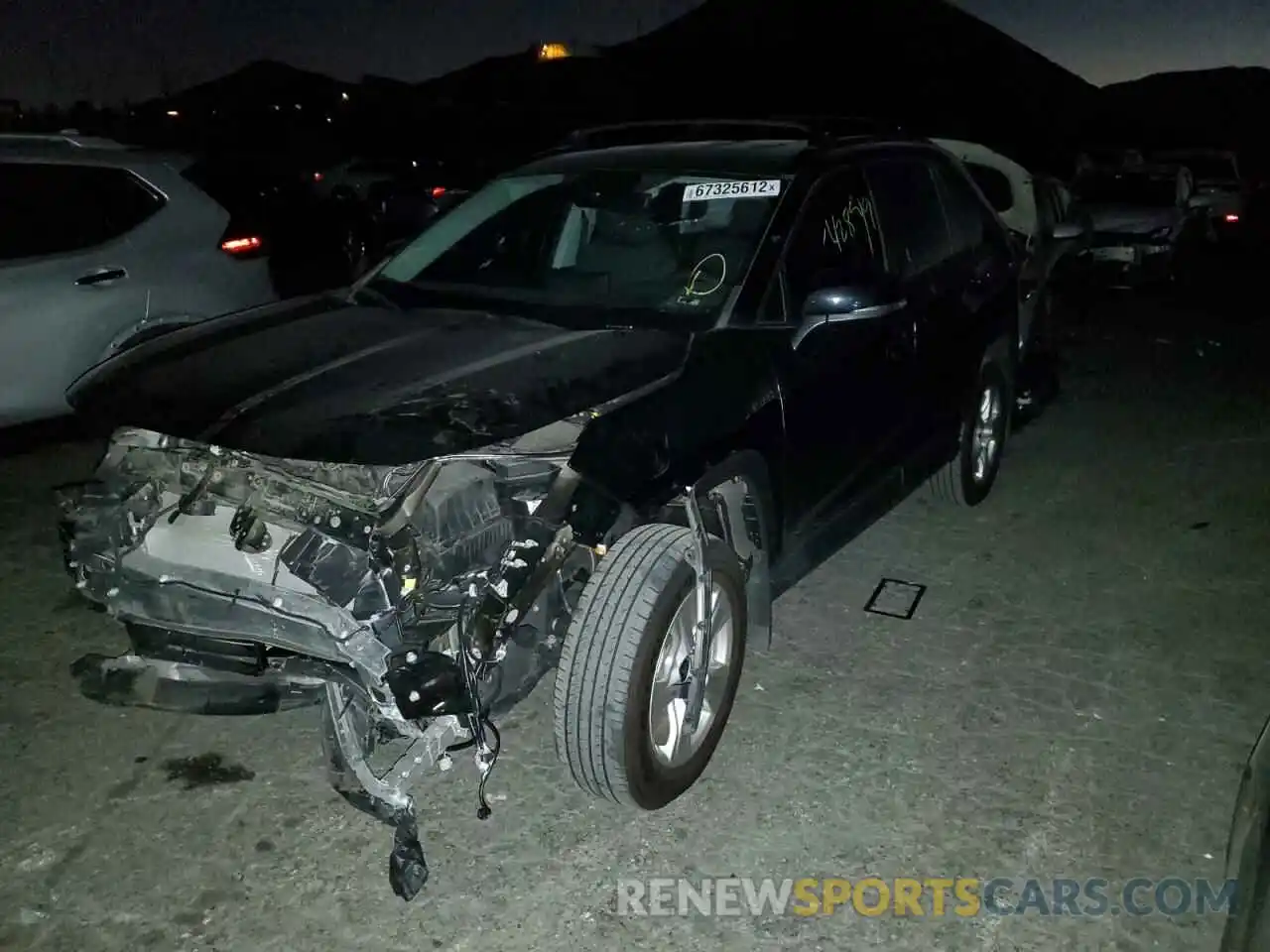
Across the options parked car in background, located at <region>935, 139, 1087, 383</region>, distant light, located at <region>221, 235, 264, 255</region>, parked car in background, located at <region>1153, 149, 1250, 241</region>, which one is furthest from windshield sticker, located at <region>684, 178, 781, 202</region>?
parked car in background, located at <region>1153, 149, 1250, 241</region>

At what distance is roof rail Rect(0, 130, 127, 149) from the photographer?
599 centimetres

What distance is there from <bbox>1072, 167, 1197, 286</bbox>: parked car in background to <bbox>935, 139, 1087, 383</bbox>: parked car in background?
14.4 ft

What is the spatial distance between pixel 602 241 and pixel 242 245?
3.13m

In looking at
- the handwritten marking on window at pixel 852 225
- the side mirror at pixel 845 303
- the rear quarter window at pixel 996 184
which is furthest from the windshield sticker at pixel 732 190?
the rear quarter window at pixel 996 184

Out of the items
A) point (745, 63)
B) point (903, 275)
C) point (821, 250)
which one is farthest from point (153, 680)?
point (745, 63)

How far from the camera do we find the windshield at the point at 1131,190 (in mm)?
14422

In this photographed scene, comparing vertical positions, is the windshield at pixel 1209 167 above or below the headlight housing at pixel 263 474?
above

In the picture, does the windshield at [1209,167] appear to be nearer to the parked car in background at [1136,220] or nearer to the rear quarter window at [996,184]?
the parked car in background at [1136,220]

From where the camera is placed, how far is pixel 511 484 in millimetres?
3207

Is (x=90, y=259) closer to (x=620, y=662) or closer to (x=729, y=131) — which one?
(x=729, y=131)

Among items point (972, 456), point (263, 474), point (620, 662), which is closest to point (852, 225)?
point (972, 456)

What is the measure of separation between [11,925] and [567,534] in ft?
5.67

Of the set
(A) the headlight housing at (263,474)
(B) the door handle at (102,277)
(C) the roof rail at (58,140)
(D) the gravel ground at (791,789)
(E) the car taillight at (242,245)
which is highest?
(C) the roof rail at (58,140)

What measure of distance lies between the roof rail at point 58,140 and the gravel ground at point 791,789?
2199 millimetres
